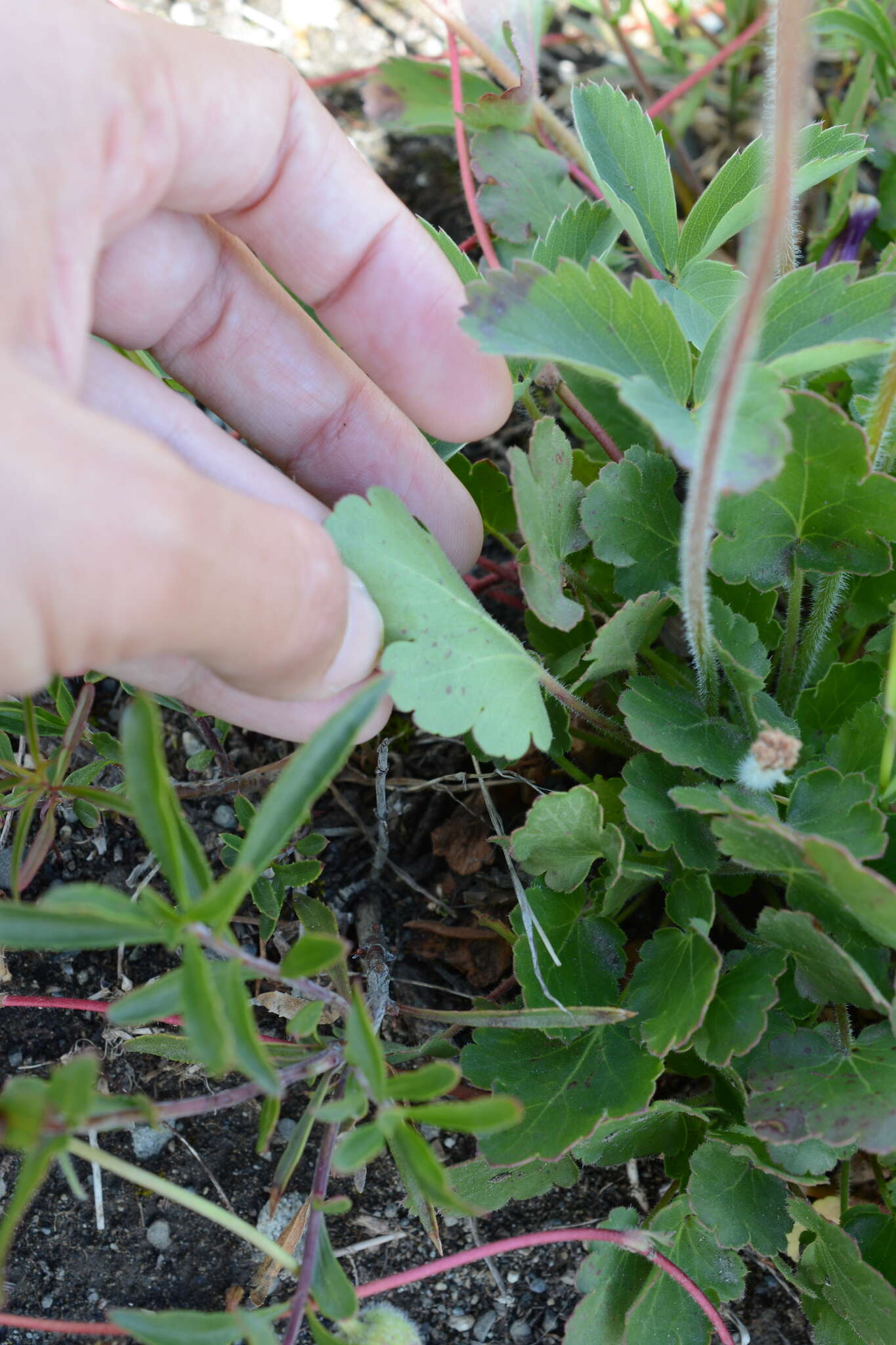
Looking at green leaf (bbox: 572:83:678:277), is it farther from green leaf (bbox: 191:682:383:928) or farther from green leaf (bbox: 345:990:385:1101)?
green leaf (bbox: 345:990:385:1101)

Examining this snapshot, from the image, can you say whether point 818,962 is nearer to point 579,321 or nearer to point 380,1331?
point 380,1331

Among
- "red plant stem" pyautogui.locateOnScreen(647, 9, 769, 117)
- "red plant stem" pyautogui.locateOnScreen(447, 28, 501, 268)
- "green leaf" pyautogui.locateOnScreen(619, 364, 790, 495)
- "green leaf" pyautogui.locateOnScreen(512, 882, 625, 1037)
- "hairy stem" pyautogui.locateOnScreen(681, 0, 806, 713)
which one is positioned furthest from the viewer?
"red plant stem" pyautogui.locateOnScreen(647, 9, 769, 117)

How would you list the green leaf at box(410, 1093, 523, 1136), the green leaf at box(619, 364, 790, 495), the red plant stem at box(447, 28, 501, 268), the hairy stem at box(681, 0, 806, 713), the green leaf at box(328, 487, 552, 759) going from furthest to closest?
the red plant stem at box(447, 28, 501, 268), the green leaf at box(328, 487, 552, 759), the green leaf at box(619, 364, 790, 495), the green leaf at box(410, 1093, 523, 1136), the hairy stem at box(681, 0, 806, 713)

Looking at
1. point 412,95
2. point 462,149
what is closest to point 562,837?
point 462,149

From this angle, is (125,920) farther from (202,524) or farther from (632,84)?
(632,84)

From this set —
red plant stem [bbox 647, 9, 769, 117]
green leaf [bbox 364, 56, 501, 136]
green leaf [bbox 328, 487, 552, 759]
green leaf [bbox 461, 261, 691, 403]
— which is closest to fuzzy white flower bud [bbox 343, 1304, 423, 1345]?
green leaf [bbox 328, 487, 552, 759]

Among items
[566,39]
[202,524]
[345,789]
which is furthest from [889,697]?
[566,39]

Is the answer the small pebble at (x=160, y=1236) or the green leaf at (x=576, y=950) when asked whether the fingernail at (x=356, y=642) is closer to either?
the green leaf at (x=576, y=950)

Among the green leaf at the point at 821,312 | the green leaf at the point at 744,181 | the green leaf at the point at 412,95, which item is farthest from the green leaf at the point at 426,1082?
the green leaf at the point at 412,95
